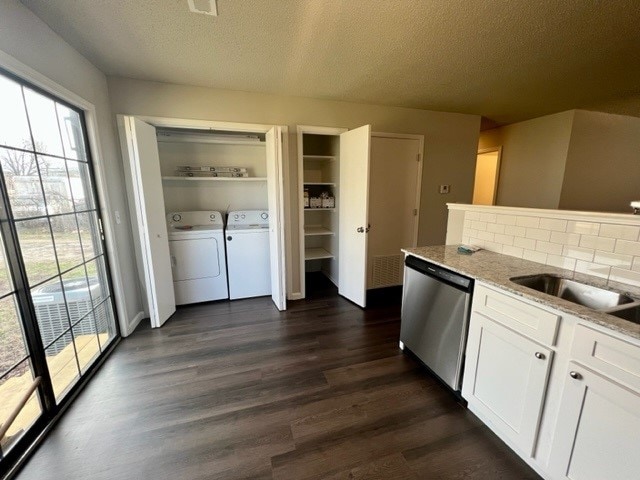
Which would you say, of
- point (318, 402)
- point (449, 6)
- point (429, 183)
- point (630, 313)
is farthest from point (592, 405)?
point (429, 183)

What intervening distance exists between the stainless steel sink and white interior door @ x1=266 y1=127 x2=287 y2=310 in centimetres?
206

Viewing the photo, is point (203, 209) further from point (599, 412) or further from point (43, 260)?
point (599, 412)

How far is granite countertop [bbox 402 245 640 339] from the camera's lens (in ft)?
3.20

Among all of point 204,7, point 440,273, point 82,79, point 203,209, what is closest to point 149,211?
point 203,209

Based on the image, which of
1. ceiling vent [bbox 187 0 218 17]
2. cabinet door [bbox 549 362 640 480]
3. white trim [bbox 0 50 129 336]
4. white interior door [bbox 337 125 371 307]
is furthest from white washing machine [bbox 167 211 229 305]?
cabinet door [bbox 549 362 640 480]

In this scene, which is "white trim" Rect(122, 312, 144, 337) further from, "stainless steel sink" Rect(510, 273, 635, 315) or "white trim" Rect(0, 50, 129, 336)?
"stainless steel sink" Rect(510, 273, 635, 315)

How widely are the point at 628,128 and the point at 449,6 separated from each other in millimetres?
4164

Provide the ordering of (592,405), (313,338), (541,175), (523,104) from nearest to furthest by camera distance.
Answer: (592,405) → (313,338) → (523,104) → (541,175)

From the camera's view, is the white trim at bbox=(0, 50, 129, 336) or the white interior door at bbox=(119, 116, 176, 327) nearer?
the white trim at bbox=(0, 50, 129, 336)

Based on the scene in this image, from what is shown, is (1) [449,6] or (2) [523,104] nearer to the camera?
(1) [449,6]

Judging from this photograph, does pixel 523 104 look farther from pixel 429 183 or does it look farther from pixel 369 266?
pixel 369 266

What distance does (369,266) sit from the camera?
349 centimetres

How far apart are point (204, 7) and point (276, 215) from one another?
5.55 feet

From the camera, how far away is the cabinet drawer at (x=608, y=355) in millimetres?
892
